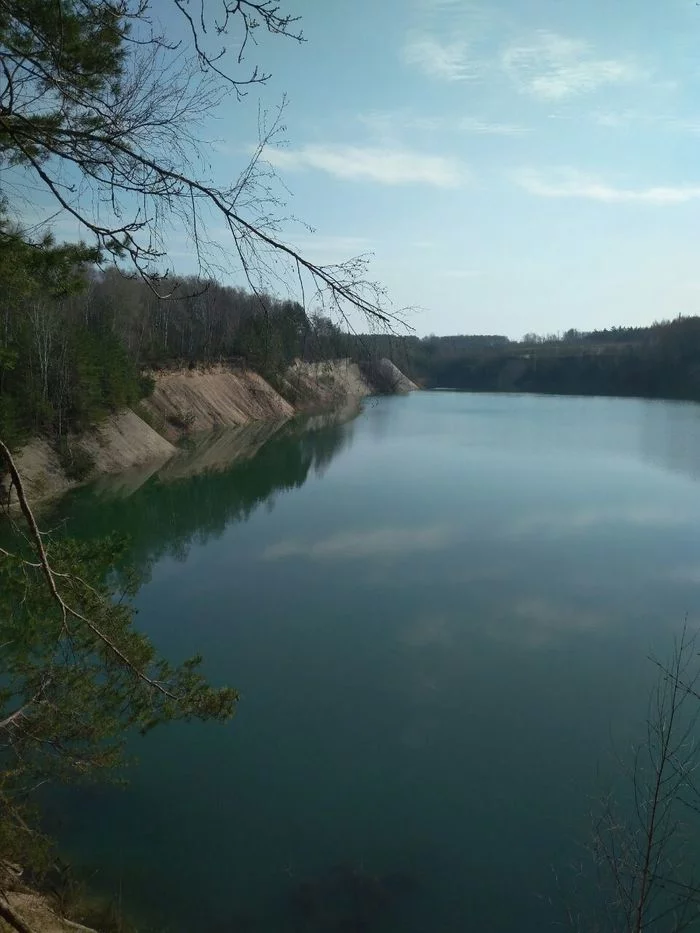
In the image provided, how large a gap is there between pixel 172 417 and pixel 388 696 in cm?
2780

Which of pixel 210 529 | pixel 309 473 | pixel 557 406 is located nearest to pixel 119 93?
pixel 210 529

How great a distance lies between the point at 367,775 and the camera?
7.13m

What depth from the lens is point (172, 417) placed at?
34.5 m

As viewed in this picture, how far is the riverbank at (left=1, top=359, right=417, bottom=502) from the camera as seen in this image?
2975 millimetres

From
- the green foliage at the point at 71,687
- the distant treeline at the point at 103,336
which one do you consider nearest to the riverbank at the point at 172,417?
the distant treeline at the point at 103,336

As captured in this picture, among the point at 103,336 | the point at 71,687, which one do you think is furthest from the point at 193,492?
the point at 71,687

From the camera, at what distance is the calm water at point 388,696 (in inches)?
229

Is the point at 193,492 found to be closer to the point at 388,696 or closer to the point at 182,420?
the point at 182,420

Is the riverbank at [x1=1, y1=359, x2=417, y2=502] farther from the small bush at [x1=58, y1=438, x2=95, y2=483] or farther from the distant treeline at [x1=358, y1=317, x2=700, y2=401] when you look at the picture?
→ the distant treeline at [x1=358, y1=317, x2=700, y2=401]

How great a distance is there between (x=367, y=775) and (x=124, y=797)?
2.29 m

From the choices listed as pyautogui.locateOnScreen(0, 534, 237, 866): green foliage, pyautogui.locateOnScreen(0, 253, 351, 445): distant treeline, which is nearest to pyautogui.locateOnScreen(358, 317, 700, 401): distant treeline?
pyautogui.locateOnScreen(0, 253, 351, 445): distant treeline

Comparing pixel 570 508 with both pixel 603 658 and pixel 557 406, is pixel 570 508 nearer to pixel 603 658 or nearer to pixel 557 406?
pixel 603 658

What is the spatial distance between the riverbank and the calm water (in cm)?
91

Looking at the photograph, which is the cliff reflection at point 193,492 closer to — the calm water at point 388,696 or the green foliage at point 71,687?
the calm water at point 388,696
